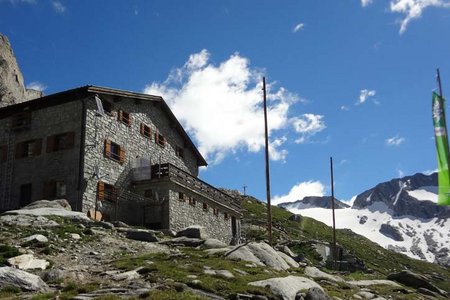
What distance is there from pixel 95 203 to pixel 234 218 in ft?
63.5

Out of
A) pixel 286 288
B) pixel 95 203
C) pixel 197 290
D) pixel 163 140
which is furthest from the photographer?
pixel 163 140

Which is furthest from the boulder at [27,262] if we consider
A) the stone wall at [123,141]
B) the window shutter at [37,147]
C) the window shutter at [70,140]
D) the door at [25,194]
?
the window shutter at [37,147]

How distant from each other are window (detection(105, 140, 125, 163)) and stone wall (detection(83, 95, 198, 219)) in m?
0.28

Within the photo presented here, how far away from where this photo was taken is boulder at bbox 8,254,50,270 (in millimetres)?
21422

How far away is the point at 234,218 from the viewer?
182ft

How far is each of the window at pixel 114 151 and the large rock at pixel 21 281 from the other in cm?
2368

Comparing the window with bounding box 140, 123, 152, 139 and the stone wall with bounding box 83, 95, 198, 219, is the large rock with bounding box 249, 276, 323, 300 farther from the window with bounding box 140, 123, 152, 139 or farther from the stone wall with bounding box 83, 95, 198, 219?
the window with bounding box 140, 123, 152, 139

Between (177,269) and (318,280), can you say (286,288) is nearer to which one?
(177,269)

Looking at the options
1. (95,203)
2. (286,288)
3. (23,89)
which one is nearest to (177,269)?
(286,288)

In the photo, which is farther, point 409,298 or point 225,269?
point 409,298

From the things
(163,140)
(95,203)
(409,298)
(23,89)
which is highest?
(23,89)

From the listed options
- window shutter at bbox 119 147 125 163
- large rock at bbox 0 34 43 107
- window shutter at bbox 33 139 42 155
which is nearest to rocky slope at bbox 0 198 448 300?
window shutter at bbox 33 139 42 155

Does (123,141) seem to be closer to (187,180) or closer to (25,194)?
(187,180)

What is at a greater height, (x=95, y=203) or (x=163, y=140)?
(x=163, y=140)
